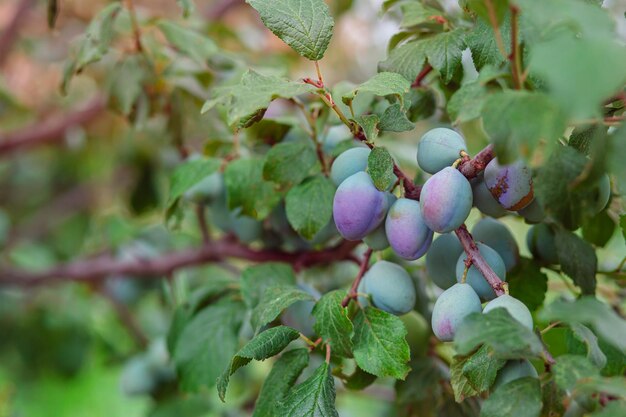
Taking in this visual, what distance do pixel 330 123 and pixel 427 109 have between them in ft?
0.29

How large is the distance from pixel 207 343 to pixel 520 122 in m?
0.41

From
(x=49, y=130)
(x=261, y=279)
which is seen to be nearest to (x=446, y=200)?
(x=261, y=279)

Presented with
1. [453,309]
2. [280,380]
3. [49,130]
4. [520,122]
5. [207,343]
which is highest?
[520,122]

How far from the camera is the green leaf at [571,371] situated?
33 centimetres

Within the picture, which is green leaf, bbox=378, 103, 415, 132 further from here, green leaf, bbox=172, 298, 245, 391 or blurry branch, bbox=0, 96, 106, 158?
blurry branch, bbox=0, 96, 106, 158

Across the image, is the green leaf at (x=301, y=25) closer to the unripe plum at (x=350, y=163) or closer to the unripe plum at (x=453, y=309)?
the unripe plum at (x=350, y=163)

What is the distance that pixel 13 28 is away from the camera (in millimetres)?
1251

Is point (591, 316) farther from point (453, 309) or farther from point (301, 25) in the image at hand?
point (301, 25)

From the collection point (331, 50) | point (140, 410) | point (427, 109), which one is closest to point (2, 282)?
point (140, 410)

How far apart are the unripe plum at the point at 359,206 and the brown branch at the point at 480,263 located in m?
0.05

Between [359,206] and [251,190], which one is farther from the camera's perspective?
[251,190]

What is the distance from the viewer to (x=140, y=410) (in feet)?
4.24

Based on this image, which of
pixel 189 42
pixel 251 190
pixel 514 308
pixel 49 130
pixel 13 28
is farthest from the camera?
pixel 13 28

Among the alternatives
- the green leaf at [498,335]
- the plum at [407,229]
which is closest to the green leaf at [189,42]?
the plum at [407,229]
